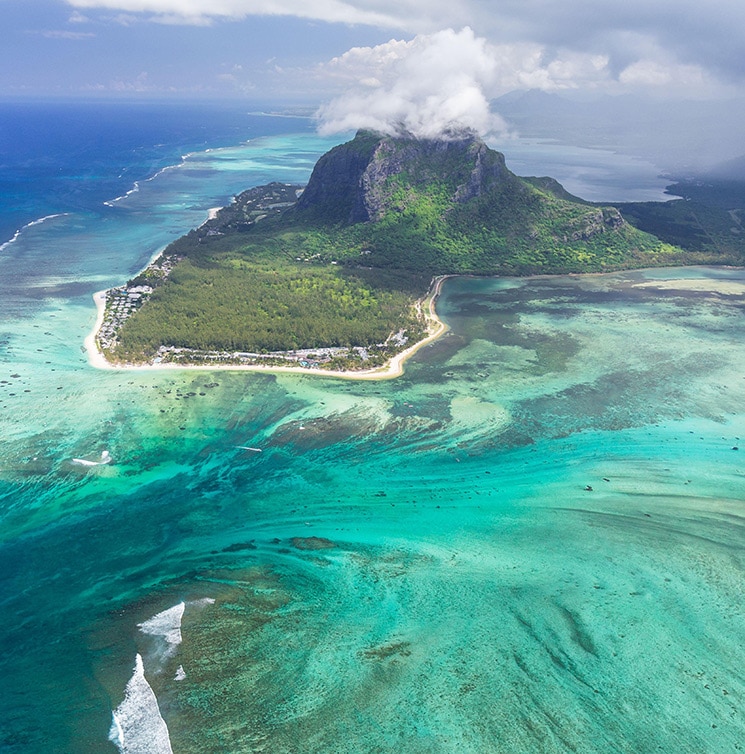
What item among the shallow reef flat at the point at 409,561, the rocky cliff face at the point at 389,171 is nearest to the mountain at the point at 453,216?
the rocky cliff face at the point at 389,171

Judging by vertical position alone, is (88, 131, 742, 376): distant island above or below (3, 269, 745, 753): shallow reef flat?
above

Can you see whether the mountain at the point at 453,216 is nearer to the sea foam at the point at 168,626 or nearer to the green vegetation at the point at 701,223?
the green vegetation at the point at 701,223

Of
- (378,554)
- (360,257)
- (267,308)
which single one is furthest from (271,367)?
(360,257)

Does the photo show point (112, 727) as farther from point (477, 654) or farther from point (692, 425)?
point (692, 425)

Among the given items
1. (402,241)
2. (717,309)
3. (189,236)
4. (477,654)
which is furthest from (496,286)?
(477,654)

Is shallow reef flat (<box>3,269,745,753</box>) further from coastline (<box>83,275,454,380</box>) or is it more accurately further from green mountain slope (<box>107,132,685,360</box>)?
green mountain slope (<box>107,132,685,360</box>)

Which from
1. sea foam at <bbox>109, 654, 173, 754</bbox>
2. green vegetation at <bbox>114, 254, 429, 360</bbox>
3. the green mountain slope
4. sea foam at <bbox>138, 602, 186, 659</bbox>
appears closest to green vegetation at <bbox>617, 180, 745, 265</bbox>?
the green mountain slope

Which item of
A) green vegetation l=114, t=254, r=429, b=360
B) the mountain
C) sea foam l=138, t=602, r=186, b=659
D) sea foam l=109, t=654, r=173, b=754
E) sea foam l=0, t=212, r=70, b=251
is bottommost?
sea foam l=109, t=654, r=173, b=754
